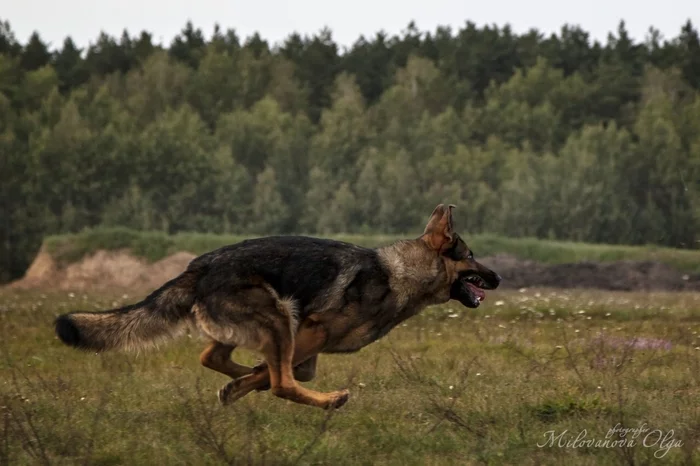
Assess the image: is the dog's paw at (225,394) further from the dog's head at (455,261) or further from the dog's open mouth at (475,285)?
the dog's open mouth at (475,285)

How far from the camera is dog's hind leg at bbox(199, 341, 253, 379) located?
9.38 m

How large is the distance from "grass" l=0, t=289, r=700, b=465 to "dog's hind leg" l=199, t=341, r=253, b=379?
0.27 meters

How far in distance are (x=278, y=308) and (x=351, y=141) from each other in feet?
204

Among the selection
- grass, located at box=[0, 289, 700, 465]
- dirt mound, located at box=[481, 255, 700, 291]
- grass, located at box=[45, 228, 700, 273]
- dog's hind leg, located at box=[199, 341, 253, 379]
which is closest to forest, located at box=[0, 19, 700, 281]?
grass, located at box=[45, 228, 700, 273]

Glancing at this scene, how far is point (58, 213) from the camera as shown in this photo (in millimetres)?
63438

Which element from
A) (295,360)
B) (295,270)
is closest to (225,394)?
(295,360)

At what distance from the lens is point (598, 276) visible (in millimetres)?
33906

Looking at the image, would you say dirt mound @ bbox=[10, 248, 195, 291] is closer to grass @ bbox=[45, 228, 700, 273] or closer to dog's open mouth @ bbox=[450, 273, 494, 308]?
grass @ bbox=[45, 228, 700, 273]

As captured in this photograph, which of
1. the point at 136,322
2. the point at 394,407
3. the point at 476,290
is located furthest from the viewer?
the point at 476,290

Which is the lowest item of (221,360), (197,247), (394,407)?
(197,247)

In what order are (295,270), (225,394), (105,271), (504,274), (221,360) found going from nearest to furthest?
(295,270)
(225,394)
(221,360)
(504,274)
(105,271)

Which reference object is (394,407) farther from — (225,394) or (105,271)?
(105,271)

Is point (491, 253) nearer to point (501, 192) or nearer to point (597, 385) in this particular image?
point (501, 192)

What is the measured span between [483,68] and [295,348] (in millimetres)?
83078
